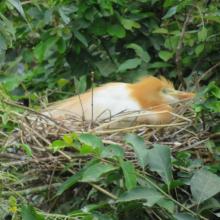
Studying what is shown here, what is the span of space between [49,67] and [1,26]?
200 cm

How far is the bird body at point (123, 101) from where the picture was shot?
380 centimetres

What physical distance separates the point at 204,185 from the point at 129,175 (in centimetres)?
24

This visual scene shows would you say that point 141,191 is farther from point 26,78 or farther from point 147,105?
point 26,78

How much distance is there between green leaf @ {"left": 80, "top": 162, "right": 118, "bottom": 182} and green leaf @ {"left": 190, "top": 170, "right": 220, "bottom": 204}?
26cm

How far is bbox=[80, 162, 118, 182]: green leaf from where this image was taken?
2633 millimetres

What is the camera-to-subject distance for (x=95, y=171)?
8.70 feet

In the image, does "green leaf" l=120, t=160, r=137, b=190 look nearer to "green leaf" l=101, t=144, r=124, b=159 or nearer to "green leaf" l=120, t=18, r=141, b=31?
"green leaf" l=101, t=144, r=124, b=159

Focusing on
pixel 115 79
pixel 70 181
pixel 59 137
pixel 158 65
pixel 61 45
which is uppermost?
pixel 70 181

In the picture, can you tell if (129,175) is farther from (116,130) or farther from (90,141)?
(116,130)

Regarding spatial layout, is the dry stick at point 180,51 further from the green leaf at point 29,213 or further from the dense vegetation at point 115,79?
the green leaf at point 29,213

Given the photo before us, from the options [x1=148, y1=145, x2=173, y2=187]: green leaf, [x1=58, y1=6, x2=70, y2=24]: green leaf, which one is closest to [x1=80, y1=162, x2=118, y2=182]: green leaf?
[x1=148, y1=145, x2=173, y2=187]: green leaf

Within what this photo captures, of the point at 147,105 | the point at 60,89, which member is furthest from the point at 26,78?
the point at 147,105

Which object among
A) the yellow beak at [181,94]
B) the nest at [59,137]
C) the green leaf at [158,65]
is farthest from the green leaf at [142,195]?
the green leaf at [158,65]

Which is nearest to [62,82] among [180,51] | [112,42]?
[112,42]
